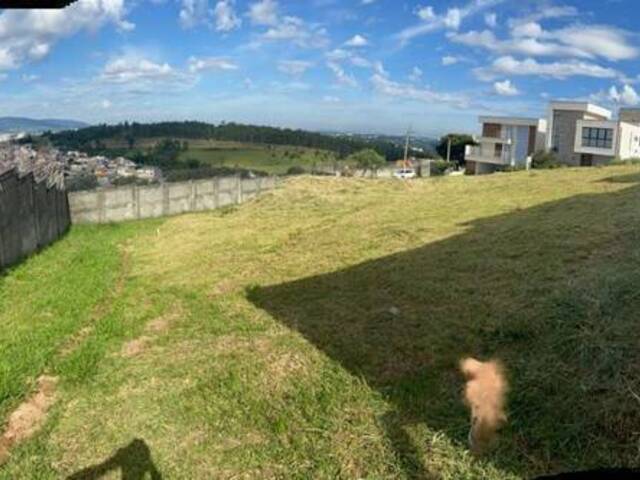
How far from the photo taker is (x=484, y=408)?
143 inches

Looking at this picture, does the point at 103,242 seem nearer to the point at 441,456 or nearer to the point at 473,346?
the point at 473,346

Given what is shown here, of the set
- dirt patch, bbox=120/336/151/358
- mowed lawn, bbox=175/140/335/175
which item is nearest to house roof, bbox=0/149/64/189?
dirt patch, bbox=120/336/151/358

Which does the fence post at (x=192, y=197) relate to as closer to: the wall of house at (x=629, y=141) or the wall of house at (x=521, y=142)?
the wall of house at (x=629, y=141)

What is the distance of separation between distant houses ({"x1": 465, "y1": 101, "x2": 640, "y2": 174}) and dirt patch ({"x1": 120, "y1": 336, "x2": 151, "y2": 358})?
1445 inches

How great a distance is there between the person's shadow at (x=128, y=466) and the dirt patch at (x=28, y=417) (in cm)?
64

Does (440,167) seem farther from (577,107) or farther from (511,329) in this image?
(511,329)

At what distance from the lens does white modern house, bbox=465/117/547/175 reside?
4550 centimetres

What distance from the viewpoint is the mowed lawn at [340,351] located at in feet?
12.2

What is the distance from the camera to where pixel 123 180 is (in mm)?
18094

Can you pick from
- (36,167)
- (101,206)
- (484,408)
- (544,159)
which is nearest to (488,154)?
(544,159)

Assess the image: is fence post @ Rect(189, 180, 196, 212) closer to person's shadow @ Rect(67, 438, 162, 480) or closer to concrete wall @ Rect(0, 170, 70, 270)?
concrete wall @ Rect(0, 170, 70, 270)

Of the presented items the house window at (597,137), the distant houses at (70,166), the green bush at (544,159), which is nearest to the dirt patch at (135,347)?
the distant houses at (70,166)

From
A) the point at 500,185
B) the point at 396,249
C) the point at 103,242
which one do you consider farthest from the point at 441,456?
the point at 500,185

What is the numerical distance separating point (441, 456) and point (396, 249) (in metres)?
5.40
